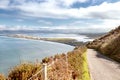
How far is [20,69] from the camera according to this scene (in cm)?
1323

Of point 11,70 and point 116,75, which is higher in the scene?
point 11,70

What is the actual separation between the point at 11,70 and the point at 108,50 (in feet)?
105

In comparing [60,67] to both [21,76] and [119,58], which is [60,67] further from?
[119,58]

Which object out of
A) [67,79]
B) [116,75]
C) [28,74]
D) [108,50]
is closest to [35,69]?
[28,74]

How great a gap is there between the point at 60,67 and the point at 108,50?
28.9 m

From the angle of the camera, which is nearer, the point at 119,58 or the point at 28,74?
the point at 28,74

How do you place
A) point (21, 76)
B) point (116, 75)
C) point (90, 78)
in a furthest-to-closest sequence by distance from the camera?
point (116, 75) < point (90, 78) < point (21, 76)

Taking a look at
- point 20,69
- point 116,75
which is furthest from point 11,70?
point 116,75

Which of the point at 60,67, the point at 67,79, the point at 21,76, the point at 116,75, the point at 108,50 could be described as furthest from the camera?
the point at 108,50

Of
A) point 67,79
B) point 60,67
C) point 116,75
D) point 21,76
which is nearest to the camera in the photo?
point 21,76

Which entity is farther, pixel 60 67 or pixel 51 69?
pixel 60 67

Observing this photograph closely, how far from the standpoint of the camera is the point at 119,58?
32812mm

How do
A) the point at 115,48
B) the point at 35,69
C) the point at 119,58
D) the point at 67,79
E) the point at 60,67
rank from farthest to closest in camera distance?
the point at 115,48
the point at 119,58
the point at 60,67
the point at 67,79
the point at 35,69

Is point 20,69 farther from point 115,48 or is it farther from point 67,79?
point 115,48
